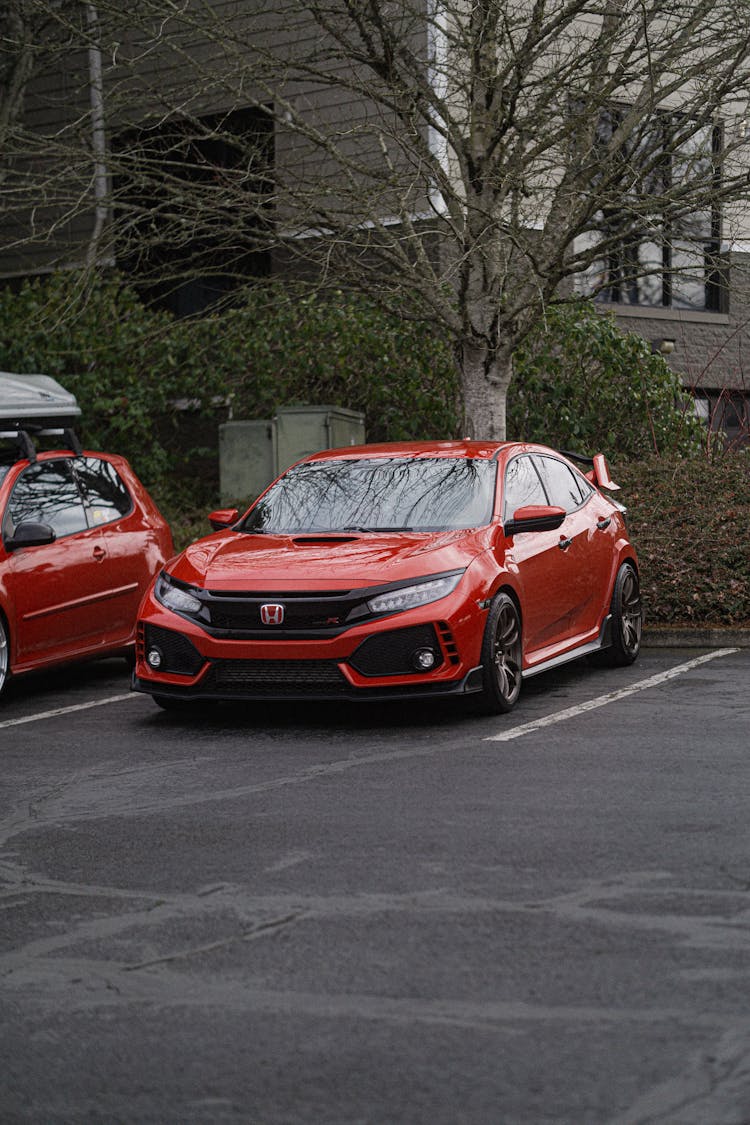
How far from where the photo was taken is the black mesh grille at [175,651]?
9047 mm

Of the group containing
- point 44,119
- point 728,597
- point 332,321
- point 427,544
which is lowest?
point 728,597

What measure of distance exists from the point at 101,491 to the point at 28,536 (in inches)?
55.3

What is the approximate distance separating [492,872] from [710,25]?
1026 cm

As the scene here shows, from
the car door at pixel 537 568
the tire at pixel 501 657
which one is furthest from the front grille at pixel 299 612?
the car door at pixel 537 568

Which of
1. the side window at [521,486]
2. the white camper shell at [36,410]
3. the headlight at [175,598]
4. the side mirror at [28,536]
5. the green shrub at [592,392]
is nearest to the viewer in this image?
the headlight at [175,598]

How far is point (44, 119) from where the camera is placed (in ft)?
75.5

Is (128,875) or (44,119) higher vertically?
(44,119)

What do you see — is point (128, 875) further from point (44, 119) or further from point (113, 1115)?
point (44, 119)

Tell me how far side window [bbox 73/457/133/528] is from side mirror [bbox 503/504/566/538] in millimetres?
3164

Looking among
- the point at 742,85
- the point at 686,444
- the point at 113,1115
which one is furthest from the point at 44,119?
the point at 113,1115

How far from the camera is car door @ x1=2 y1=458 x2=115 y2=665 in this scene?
1041cm

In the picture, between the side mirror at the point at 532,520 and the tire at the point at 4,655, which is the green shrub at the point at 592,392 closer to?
the side mirror at the point at 532,520

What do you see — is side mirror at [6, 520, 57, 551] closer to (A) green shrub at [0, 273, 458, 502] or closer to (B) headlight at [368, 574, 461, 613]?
(B) headlight at [368, 574, 461, 613]

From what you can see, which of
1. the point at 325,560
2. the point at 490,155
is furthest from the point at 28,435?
the point at 490,155
